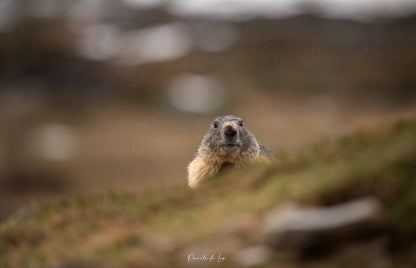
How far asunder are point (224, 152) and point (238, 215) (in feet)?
15.6

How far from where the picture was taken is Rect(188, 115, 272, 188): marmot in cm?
1238

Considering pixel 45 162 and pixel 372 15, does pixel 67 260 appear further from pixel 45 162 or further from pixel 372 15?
pixel 372 15

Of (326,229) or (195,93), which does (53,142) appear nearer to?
(195,93)

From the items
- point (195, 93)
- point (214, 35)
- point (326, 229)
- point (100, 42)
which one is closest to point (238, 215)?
point (326, 229)

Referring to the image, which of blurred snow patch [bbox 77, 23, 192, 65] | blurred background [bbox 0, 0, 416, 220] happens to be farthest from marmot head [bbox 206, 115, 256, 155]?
blurred snow patch [bbox 77, 23, 192, 65]

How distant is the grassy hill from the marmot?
2.58 m

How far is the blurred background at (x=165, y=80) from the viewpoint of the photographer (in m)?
43.8

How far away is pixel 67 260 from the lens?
24.1 ft

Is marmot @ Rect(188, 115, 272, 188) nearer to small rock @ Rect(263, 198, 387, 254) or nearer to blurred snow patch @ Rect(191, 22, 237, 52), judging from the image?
small rock @ Rect(263, 198, 387, 254)

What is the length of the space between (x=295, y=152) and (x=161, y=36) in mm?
67721

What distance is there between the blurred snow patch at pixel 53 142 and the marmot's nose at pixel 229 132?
113 feet

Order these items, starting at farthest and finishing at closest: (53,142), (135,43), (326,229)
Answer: (135,43)
(53,142)
(326,229)

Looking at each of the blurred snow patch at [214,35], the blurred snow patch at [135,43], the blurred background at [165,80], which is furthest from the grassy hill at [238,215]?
the blurred snow patch at [214,35]

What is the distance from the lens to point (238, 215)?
7.70 metres
